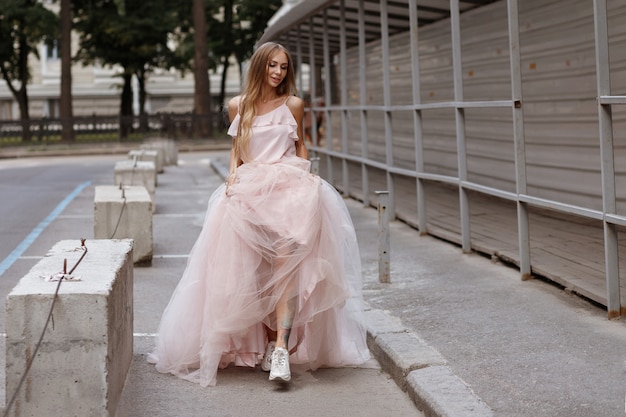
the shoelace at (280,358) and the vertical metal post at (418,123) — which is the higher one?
the vertical metal post at (418,123)

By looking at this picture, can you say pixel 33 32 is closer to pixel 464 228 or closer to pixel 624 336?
pixel 464 228

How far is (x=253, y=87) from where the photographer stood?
6.70 meters

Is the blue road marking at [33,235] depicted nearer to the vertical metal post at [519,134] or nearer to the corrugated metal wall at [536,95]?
the vertical metal post at [519,134]

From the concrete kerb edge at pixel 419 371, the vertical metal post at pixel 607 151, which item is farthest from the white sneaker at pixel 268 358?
the vertical metal post at pixel 607 151

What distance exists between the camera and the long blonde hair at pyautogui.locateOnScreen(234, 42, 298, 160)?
21.8ft

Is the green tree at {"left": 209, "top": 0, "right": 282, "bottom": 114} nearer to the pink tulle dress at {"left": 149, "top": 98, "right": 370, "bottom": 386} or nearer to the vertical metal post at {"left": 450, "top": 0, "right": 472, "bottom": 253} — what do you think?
the vertical metal post at {"left": 450, "top": 0, "right": 472, "bottom": 253}

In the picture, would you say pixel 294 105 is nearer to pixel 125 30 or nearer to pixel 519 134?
pixel 519 134

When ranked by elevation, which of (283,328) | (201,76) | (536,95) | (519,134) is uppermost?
(201,76)

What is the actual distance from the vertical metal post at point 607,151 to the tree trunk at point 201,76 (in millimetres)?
36542

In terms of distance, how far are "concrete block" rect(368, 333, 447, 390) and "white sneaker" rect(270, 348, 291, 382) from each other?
2.15ft

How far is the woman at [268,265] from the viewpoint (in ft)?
21.0

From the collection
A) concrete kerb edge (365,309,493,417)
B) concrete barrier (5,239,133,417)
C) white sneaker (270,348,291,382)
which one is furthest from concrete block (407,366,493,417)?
concrete barrier (5,239,133,417)

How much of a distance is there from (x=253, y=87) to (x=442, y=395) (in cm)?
227

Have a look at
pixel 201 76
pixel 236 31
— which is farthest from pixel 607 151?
pixel 236 31
